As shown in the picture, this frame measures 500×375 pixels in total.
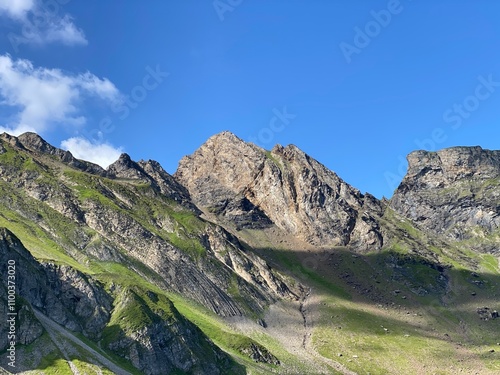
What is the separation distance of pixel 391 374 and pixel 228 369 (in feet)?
222

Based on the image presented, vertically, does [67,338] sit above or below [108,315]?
below

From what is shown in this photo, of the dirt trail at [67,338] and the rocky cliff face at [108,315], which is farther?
the rocky cliff face at [108,315]

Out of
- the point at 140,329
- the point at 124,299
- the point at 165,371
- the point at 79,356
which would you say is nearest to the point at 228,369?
the point at 165,371

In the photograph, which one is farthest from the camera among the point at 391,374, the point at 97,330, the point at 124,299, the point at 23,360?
the point at 391,374

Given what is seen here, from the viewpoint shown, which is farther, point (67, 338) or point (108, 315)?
point (108, 315)

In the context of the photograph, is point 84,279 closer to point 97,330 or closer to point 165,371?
point 97,330

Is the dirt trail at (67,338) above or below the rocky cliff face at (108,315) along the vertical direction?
below

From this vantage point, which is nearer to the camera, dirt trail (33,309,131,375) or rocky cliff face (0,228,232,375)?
dirt trail (33,309,131,375)

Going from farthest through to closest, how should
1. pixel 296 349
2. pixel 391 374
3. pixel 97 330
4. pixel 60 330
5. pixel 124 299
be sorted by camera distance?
pixel 296 349 → pixel 391 374 → pixel 124 299 → pixel 97 330 → pixel 60 330

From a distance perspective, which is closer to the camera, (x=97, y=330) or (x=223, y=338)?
(x=97, y=330)

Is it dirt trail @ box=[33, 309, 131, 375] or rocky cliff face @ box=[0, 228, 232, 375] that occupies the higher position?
rocky cliff face @ box=[0, 228, 232, 375]

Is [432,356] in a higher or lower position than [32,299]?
higher

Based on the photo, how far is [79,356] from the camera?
111750 mm

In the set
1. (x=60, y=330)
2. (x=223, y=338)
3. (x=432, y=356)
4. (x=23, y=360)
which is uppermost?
(x=432, y=356)
